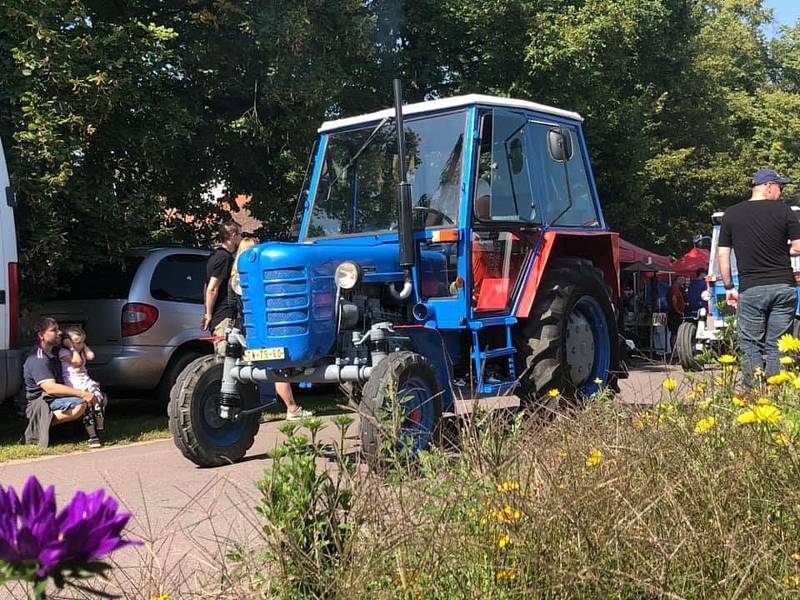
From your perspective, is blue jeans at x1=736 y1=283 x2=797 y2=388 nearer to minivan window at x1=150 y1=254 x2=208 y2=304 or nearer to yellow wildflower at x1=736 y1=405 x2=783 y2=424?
yellow wildflower at x1=736 y1=405 x2=783 y2=424

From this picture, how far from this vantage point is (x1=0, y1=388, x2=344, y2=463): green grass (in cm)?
845

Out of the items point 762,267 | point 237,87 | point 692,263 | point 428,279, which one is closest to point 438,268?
point 428,279

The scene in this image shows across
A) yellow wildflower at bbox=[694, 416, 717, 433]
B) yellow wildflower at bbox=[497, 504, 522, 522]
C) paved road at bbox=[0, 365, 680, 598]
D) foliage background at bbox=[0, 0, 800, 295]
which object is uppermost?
foliage background at bbox=[0, 0, 800, 295]

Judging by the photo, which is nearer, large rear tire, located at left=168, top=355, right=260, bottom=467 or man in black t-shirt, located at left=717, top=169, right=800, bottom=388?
large rear tire, located at left=168, top=355, right=260, bottom=467

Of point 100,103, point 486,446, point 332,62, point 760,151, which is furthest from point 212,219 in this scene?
point 760,151

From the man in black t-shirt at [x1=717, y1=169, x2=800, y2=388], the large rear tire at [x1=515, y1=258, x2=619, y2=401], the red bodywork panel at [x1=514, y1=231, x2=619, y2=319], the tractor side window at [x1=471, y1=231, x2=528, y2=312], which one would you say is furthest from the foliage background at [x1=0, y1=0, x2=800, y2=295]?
the man in black t-shirt at [x1=717, y1=169, x2=800, y2=388]

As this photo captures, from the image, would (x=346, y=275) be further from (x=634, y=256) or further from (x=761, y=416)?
(x=634, y=256)

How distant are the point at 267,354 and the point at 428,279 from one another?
5.06 feet

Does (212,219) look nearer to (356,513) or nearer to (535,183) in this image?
(535,183)

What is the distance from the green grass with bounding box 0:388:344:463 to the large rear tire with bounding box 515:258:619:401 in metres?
1.83

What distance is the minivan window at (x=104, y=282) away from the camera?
32.9 ft

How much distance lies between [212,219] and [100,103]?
4508 millimetres

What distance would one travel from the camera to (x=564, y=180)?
329 inches

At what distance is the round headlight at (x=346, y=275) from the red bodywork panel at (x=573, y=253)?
1641mm
